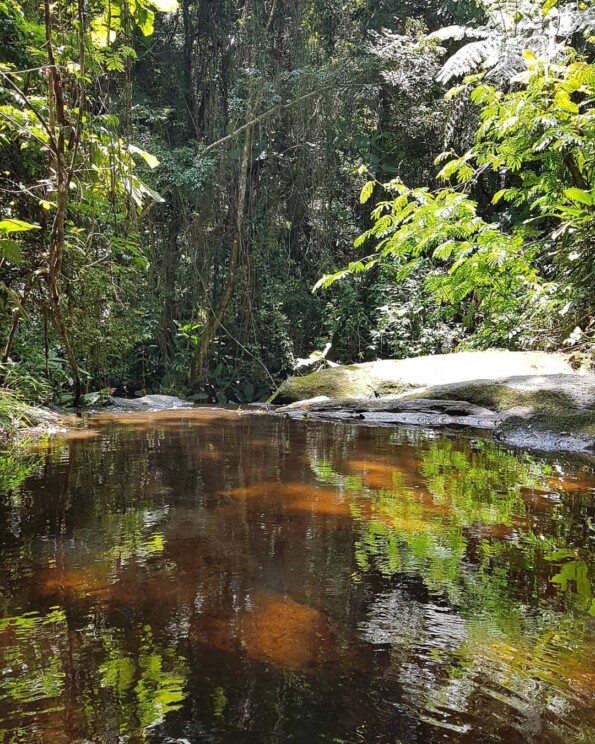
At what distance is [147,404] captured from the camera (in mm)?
7441

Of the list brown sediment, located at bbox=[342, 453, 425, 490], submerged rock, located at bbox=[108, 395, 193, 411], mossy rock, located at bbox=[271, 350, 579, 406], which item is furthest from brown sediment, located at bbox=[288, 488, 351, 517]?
submerged rock, located at bbox=[108, 395, 193, 411]

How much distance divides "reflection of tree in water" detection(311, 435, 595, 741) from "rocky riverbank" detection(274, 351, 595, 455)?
157 cm

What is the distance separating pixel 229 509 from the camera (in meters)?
2.29

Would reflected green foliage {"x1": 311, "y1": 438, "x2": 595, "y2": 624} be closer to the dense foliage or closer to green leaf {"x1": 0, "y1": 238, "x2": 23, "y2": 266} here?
green leaf {"x1": 0, "y1": 238, "x2": 23, "y2": 266}

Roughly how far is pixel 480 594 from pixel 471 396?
406 centimetres

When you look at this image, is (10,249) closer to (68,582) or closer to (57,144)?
(57,144)

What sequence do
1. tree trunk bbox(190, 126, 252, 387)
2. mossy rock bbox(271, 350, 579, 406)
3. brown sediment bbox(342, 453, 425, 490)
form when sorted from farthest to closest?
tree trunk bbox(190, 126, 252, 387) < mossy rock bbox(271, 350, 579, 406) < brown sediment bbox(342, 453, 425, 490)

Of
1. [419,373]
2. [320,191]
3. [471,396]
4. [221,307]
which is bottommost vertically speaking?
[471,396]

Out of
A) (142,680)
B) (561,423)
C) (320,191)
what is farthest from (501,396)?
(320,191)

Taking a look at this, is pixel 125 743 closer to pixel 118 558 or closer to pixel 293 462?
pixel 118 558

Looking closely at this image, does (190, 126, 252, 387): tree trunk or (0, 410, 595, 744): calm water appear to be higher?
(190, 126, 252, 387): tree trunk

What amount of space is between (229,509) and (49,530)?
0.66 meters

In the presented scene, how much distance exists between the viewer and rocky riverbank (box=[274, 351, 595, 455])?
430 cm

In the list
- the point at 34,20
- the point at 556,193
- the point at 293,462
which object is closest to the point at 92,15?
the point at 34,20
